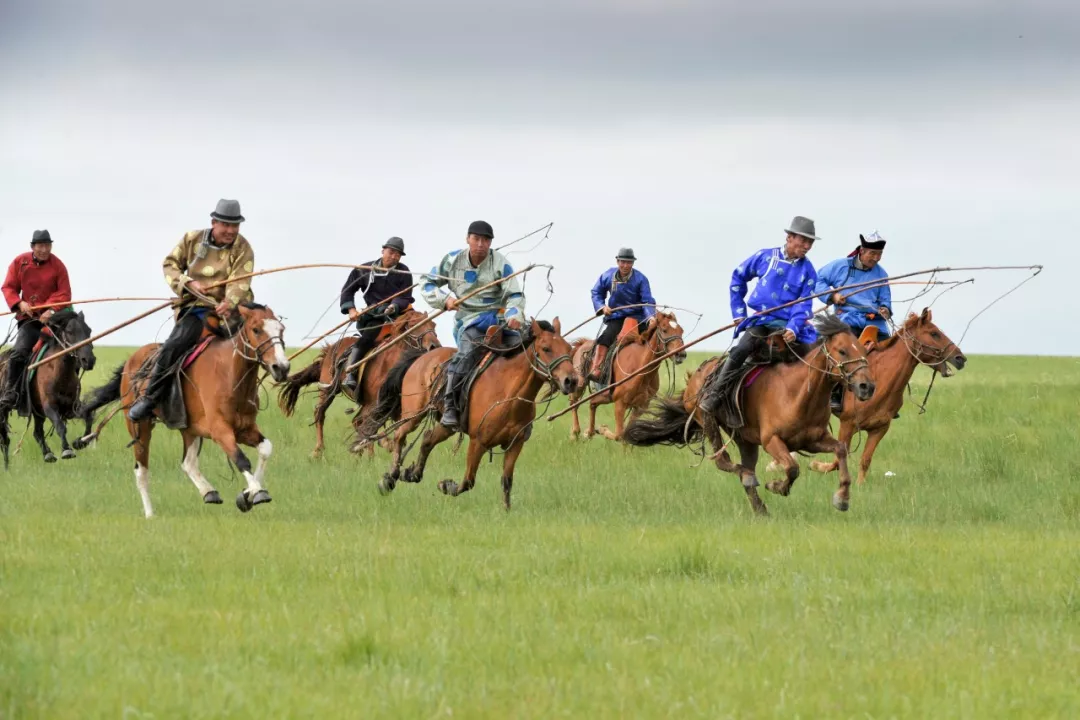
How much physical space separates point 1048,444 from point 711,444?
27.4ft

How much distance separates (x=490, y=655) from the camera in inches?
307

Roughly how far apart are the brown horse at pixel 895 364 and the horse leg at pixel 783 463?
3232 millimetres

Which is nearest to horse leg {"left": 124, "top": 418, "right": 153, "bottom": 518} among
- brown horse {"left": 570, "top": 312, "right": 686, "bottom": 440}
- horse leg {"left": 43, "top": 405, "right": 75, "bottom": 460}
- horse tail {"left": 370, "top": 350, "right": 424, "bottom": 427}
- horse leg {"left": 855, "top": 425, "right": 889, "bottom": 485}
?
horse tail {"left": 370, "top": 350, "right": 424, "bottom": 427}

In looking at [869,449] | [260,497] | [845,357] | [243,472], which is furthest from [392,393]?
[869,449]

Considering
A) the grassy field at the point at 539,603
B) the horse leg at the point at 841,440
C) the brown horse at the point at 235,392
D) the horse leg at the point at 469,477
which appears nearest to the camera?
the grassy field at the point at 539,603

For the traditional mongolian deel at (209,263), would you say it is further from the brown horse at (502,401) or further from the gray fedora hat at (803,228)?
the gray fedora hat at (803,228)

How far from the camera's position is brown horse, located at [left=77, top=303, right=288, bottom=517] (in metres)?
12.6

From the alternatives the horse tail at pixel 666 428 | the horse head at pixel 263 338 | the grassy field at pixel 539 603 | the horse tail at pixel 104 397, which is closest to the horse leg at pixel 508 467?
the grassy field at pixel 539 603

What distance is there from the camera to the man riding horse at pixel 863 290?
17531mm

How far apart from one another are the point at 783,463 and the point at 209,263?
17.2 feet

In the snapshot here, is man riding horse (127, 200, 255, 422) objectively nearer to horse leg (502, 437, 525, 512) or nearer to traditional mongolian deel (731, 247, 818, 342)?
horse leg (502, 437, 525, 512)

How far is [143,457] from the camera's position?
14156 mm

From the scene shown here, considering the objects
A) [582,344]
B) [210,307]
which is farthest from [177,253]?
[582,344]

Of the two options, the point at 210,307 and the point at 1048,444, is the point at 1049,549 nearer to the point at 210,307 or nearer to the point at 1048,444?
the point at 210,307
